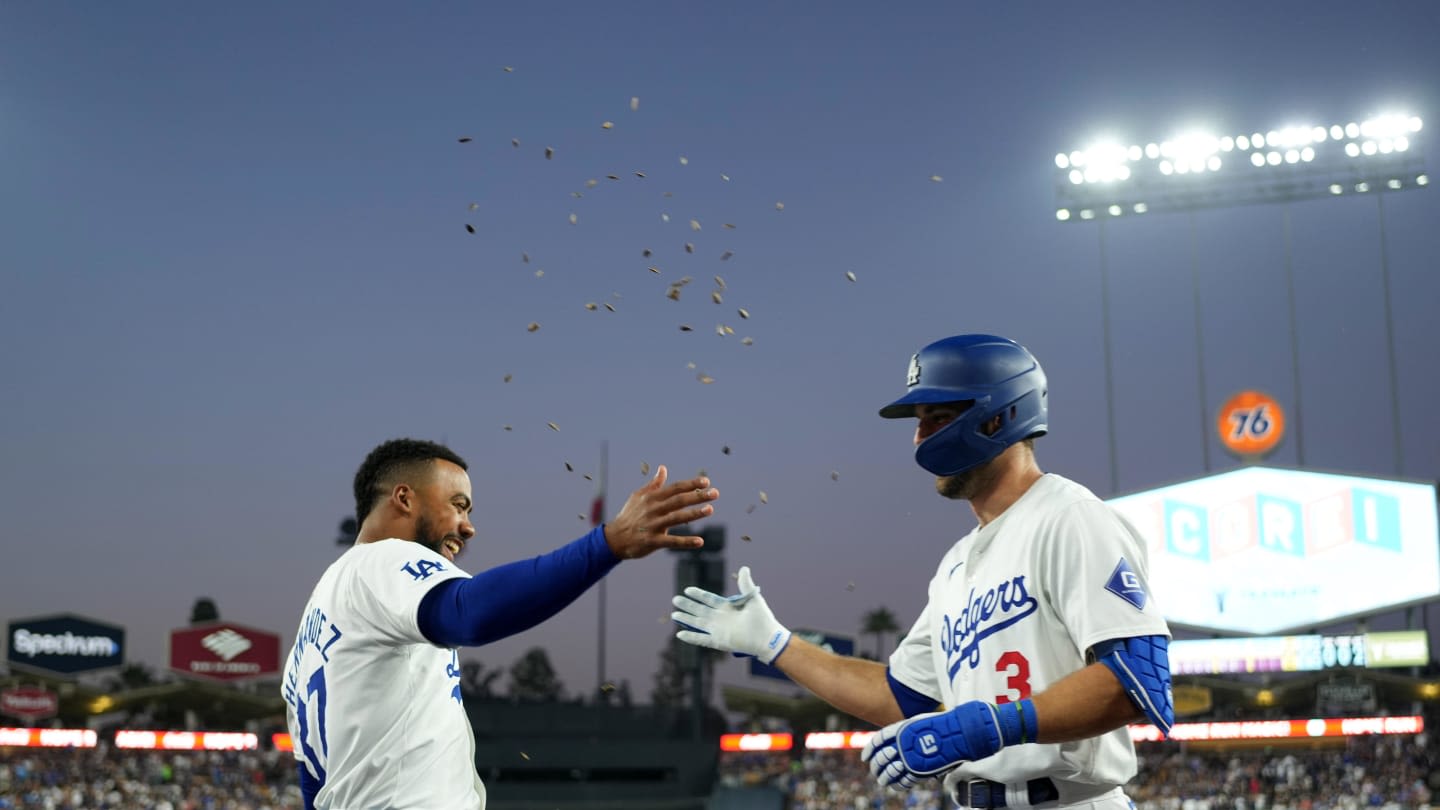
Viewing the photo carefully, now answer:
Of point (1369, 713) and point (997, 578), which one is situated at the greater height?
point (997, 578)

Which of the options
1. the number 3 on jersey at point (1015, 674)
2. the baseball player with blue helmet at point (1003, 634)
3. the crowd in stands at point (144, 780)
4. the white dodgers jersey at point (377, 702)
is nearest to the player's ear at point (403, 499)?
the white dodgers jersey at point (377, 702)

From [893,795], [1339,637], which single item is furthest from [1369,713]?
[893,795]

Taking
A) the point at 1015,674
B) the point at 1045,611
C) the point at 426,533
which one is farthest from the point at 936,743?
the point at 426,533

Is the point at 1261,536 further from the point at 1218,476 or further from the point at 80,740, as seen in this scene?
the point at 80,740

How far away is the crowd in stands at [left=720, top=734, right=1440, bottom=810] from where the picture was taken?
3534cm

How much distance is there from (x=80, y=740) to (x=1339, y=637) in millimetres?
38329

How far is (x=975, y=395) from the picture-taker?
13.6 feet

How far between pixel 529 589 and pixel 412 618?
1.58 feet

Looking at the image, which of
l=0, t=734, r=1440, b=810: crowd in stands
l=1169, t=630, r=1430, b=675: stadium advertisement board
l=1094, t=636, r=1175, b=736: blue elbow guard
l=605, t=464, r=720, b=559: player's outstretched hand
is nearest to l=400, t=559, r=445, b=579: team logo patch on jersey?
l=605, t=464, r=720, b=559: player's outstretched hand

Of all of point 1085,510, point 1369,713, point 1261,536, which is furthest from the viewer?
point 1369,713

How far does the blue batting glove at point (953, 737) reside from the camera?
3533mm

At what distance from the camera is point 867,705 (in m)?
4.67

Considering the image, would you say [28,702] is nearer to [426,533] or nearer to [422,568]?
[426,533]

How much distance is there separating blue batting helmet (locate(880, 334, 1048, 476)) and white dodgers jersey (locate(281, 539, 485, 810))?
5.30 feet
